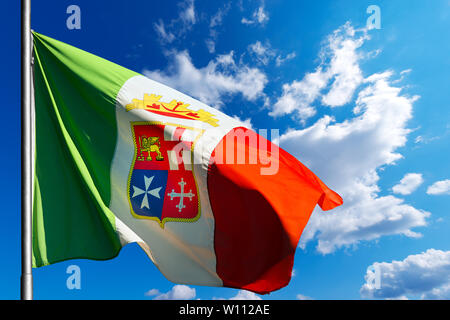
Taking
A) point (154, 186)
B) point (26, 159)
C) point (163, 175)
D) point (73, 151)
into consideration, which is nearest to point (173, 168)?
point (163, 175)

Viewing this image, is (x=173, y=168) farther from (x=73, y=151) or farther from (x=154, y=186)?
(x=73, y=151)

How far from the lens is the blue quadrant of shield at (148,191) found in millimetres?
8867

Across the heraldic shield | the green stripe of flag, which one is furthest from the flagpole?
the heraldic shield

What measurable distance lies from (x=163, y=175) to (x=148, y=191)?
19.6 inches

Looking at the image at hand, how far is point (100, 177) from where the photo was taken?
Answer: 903cm

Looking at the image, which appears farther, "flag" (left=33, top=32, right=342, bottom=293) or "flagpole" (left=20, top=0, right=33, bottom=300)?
"flag" (left=33, top=32, right=342, bottom=293)

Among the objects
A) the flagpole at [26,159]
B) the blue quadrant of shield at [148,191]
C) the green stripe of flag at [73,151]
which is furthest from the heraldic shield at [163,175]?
the flagpole at [26,159]

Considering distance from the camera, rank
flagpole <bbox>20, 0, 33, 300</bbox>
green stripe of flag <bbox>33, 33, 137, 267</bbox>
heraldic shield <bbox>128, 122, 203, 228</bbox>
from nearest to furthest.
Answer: flagpole <bbox>20, 0, 33, 300</bbox> < green stripe of flag <bbox>33, 33, 137, 267</bbox> < heraldic shield <bbox>128, 122, 203, 228</bbox>

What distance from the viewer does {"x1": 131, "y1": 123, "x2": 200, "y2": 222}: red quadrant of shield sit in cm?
888

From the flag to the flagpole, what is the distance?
138 cm

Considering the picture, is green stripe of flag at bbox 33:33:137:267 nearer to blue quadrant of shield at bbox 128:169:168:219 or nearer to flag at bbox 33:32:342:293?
flag at bbox 33:32:342:293

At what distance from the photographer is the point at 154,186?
897 cm

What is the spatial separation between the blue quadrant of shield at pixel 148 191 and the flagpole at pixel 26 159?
228 cm
